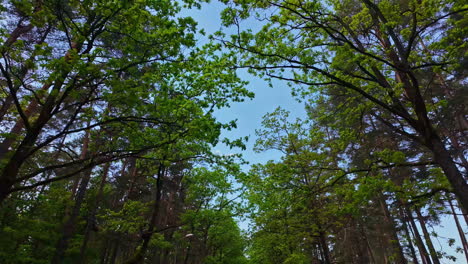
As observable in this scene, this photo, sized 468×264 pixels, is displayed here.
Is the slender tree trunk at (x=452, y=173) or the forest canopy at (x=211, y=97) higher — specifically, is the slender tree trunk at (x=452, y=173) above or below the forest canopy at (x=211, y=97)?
below

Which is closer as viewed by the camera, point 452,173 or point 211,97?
point 452,173

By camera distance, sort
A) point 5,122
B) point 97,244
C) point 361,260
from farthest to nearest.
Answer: point 361,260, point 97,244, point 5,122

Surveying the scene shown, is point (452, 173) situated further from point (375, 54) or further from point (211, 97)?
point (211, 97)

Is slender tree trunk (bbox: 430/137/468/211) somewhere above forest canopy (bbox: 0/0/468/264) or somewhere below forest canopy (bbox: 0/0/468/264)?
below

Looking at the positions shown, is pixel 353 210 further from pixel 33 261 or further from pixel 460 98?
pixel 33 261

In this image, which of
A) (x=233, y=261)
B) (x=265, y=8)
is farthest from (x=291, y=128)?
(x=233, y=261)

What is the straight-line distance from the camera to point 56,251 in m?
14.5

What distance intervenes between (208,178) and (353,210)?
16.6 m

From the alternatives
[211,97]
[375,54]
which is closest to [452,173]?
[375,54]

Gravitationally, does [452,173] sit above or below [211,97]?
below

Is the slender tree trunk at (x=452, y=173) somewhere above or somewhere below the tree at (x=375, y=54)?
below

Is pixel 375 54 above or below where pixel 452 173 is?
above

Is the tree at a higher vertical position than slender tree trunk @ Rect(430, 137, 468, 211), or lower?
higher

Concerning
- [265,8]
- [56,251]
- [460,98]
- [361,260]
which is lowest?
[361,260]
